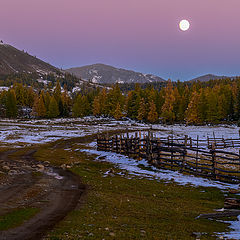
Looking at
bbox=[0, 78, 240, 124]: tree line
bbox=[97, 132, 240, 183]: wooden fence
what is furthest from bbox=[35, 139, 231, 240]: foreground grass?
bbox=[0, 78, 240, 124]: tree line

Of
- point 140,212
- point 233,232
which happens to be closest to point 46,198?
point 140,212

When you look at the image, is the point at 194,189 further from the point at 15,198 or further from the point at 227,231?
the point at 15,198

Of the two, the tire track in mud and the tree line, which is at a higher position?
the tree line

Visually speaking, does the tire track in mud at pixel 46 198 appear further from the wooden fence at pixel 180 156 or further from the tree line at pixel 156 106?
the tree line at pixel 156 106

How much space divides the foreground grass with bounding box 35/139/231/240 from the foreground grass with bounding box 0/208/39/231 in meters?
1.21

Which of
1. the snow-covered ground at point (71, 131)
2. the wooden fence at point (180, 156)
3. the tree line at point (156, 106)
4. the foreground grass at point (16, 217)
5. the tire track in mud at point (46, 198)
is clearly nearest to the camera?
the tire track in mud at point (46, 198)

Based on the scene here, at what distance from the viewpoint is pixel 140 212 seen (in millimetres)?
8805

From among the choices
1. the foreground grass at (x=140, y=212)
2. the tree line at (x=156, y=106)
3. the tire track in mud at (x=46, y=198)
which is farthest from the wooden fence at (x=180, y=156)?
the tree line at (x=156, y=106)

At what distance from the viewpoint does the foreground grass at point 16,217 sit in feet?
22.7

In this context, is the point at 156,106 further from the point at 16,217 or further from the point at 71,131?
the point at 16,217

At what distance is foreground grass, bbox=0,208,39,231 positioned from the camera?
22.7 ft

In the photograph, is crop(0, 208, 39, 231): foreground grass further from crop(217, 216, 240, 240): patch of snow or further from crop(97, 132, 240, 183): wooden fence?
crop(97, 132, 240, 183): wooden fence

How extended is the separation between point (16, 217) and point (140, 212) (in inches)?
162

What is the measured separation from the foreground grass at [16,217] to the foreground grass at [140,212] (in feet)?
3.95
